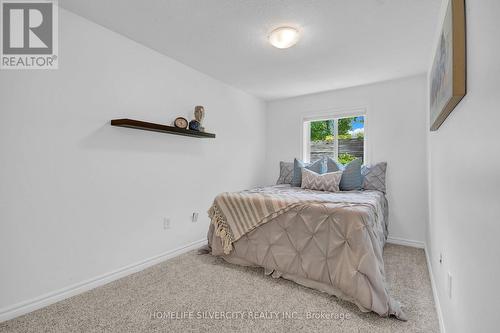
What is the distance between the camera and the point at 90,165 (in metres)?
2.12

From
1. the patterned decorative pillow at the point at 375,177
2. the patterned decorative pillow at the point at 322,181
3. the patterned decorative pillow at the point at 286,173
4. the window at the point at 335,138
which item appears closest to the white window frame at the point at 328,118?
the window at the point at 335,138

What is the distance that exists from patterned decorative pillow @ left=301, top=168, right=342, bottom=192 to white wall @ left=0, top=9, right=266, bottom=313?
4.80ft

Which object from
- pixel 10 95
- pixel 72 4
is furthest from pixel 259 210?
pixel 72 4

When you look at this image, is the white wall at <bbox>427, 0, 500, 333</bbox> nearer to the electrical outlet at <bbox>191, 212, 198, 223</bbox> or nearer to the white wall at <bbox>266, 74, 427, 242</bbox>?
the white wall at <bbox>266, 74, 427, 242</bbox>

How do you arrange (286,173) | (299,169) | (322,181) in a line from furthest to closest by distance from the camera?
(286,173) → (299,169) → (322,181)

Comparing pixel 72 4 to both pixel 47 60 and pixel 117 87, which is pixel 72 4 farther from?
pixel 117 87

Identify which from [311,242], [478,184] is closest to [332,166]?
[311,242]

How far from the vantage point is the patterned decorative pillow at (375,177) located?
10.8 feet

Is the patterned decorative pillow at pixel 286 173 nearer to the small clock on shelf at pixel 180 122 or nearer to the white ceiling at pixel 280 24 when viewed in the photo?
the white ceiling at pixel 280 24

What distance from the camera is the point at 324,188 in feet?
10.6
